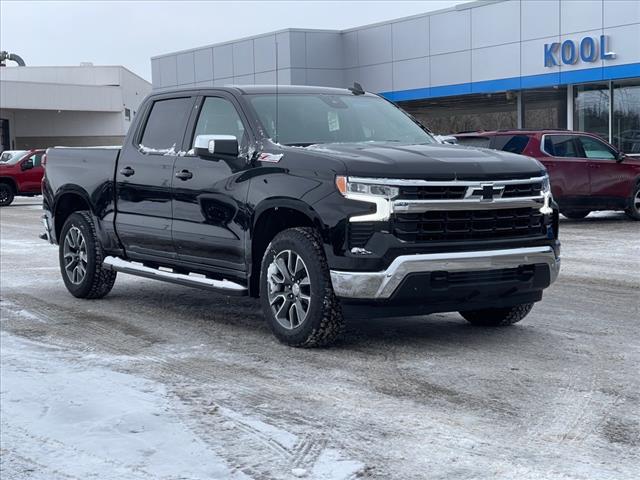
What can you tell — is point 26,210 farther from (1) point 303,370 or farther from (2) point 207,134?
(1) point 303,370

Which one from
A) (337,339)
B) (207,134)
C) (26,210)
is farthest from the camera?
(26,210)

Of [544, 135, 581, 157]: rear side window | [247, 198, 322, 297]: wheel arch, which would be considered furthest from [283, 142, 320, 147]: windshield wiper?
[544, 135, 581, 157]: rear side window

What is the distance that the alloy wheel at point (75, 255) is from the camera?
9922 millimetres

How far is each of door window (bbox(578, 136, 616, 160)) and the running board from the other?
1131cm

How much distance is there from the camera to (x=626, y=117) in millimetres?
30672

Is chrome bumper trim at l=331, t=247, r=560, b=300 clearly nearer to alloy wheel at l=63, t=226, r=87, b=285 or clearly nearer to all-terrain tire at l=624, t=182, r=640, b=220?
alloy wheel at l=63, t=226, r=87, b=285

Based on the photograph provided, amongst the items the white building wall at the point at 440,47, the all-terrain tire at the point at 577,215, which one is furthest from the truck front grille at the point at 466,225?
the white building wall at the point at 440,47

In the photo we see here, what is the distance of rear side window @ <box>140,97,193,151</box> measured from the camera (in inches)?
344

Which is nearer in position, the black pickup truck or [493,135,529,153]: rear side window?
the black pickup truck

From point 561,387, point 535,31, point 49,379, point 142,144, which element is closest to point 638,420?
point 561,387

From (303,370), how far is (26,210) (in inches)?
964

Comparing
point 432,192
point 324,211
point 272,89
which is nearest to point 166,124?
point 272,89

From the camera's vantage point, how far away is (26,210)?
29562 millimetres

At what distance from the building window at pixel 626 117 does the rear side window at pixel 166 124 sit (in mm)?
23380
